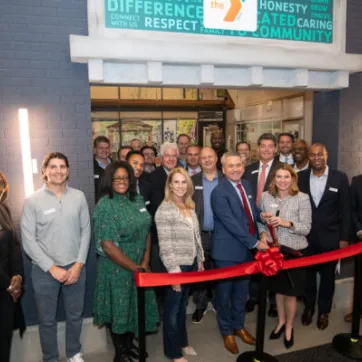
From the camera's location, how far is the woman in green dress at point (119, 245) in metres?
3.04

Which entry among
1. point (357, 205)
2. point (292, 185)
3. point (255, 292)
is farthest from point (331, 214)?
point (255, 292)

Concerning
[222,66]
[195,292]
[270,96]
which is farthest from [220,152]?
[270,96]

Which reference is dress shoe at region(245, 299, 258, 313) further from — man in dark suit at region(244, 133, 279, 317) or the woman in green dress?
the woman in green dress

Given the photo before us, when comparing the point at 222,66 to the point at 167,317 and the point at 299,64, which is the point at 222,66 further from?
the point at 167,317

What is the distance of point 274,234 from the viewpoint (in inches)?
139

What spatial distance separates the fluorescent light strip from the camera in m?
3.39

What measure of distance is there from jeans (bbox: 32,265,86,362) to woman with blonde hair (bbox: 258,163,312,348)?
1.95 meters

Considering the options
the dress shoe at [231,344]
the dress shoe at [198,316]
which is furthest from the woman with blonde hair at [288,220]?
the dress shoe at [198,316]

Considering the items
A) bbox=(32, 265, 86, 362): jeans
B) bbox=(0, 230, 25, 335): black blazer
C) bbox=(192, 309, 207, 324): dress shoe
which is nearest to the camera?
bbox=(0, 230, 25, 335): black blazer

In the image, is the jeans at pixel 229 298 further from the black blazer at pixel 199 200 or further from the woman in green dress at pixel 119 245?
the woman in green dress at pixel 119 245

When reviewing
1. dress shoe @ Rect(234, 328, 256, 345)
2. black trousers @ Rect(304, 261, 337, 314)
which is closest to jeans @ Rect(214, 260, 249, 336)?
dress shoe @ Rect(234, 328, 256, 345)

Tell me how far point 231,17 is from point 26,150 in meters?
2.65

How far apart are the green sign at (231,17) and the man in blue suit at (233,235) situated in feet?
5.02

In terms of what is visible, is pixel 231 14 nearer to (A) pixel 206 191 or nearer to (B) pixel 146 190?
(A) pixel 206 191
